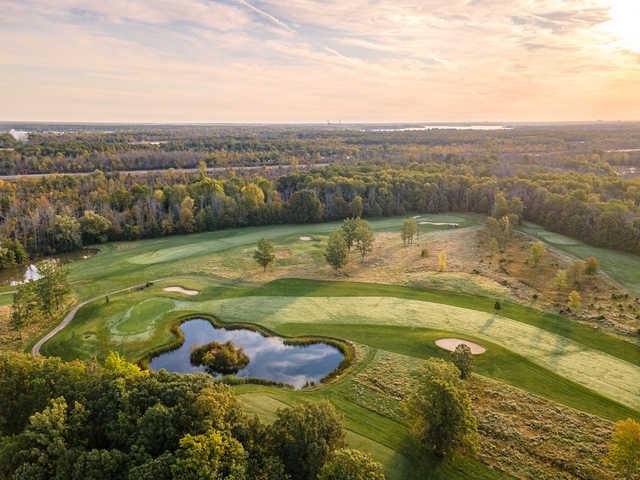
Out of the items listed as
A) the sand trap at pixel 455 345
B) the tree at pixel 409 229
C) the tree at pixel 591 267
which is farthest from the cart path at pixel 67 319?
the tree at pixel 591 267

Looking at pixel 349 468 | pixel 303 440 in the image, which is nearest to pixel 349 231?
pixel 303 440

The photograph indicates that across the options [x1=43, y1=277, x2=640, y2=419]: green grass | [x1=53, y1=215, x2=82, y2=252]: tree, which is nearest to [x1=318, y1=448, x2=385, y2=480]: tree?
[x1=43, y1=277, x2=640, y2=419]: green grass

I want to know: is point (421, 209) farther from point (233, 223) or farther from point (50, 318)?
point (50, 318)

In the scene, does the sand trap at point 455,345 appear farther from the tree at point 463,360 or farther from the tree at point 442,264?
the tree at point 442,264

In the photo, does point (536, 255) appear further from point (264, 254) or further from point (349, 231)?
point (264, 254)

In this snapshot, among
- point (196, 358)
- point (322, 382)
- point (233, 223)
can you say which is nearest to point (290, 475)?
point (322, 382)

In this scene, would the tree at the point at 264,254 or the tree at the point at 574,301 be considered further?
the tree at the point at 264,254

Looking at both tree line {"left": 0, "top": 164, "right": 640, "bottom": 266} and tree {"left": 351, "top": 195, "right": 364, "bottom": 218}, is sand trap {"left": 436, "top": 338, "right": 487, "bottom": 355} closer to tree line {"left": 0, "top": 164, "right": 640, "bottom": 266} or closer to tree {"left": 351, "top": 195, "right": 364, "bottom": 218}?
tree line {"left": 0, "top": 164, "right": 640, "bottom": 266}
